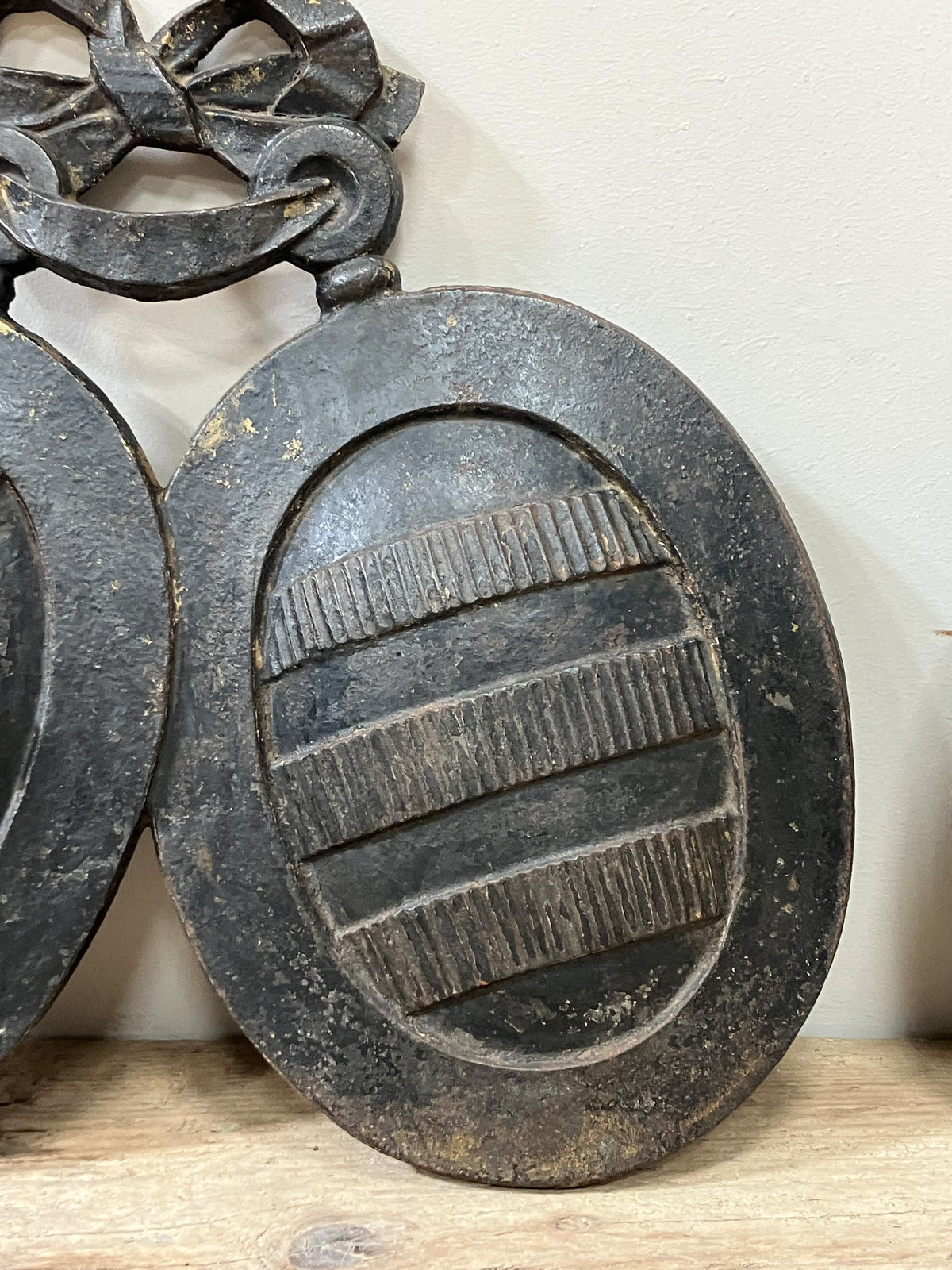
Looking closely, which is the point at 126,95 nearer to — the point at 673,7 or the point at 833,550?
the point at 673,7

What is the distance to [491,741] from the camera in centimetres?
72

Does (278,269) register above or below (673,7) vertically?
below

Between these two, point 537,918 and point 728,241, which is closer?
point 537,918

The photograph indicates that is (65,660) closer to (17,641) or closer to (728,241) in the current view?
(17,641)

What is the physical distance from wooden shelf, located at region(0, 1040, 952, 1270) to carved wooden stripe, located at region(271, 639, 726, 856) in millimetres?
270

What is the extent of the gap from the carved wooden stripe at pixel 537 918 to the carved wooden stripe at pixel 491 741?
0.24 ft

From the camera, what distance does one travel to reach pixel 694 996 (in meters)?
0.73

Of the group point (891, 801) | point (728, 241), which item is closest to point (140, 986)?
point (891, 801)

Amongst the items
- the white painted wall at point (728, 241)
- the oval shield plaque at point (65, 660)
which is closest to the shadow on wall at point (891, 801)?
the white painted wall at point (728, 241)

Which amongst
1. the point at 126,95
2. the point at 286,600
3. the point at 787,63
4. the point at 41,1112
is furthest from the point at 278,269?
the point at 41,1112

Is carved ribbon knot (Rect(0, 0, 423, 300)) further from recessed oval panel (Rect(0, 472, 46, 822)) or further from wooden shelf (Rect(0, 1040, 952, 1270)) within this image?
wooden shelf (Rect(0, 1040, 952, 1270))

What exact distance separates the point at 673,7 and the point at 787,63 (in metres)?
0.12

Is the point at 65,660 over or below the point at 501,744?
over

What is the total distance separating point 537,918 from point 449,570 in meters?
0.28
